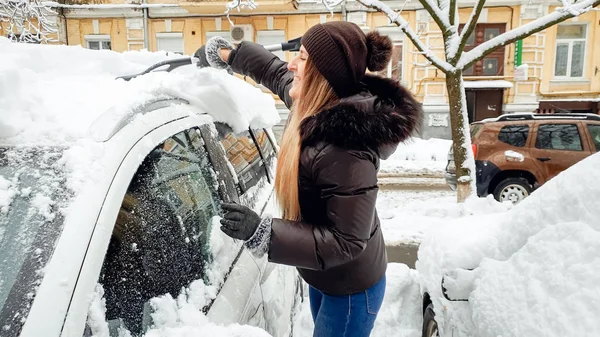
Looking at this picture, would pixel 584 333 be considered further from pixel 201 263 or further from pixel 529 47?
pixel 529 47

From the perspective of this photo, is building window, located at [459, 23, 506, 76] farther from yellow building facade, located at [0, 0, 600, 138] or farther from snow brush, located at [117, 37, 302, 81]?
snow brush, located at [117, 37, 302, 81]

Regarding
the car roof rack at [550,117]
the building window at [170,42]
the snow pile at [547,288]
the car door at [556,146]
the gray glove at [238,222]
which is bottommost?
the car door at [556,146]

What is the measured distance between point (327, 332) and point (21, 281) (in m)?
1.23

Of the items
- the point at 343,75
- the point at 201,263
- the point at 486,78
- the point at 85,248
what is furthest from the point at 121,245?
the point at 486,78

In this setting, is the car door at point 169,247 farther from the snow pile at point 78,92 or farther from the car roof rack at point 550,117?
the car roof rack at point 550,117

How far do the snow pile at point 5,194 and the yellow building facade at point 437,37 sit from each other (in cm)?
1405

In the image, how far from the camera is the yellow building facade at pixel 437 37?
1440cm

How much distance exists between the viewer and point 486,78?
48.3 feet

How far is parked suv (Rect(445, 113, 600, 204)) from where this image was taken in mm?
7180

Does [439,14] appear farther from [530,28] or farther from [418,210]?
[418,210]

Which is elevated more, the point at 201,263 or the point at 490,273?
the point at 201,263

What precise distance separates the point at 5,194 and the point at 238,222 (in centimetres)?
64

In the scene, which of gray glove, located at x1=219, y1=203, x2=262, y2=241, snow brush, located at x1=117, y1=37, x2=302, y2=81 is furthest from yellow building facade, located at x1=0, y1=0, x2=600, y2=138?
gray glove, located at x1=219, y1=203, x2=262, y2=241

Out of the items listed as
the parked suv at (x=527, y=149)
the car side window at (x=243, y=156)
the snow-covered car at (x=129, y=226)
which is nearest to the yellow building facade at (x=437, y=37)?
the parked suv at (x=527, y=149)
